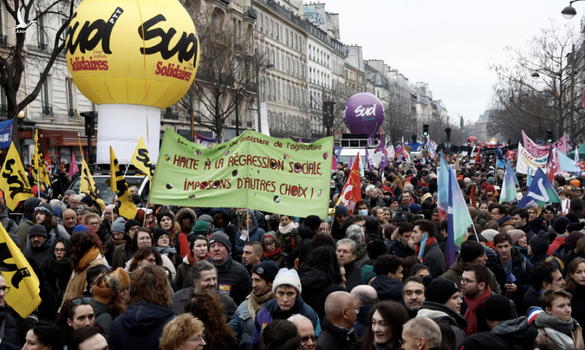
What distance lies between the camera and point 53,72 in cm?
3331

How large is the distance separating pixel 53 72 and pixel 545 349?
33574 millimetres

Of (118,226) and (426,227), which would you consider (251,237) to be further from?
(426,227)

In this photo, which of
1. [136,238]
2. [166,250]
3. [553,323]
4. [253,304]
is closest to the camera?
[553,323]

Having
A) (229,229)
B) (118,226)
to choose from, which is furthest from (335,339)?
(229,229)

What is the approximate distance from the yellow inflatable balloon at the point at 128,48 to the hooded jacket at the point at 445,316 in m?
13.8

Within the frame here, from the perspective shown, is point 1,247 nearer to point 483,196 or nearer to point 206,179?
point 206,179

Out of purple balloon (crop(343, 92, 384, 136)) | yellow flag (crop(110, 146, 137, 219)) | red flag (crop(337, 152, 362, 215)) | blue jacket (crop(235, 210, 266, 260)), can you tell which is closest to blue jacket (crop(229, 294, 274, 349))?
blue jacket (crop(235, 210, 266, 260))

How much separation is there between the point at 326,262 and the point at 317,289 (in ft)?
1.01

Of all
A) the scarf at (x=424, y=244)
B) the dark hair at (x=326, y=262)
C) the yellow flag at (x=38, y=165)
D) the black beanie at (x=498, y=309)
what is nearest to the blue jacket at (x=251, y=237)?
the scarf at (x=424, y=244)

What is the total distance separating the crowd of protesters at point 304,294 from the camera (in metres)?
4.10

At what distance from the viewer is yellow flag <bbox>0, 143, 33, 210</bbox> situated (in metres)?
10.8

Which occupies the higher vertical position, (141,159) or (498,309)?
(141,159)

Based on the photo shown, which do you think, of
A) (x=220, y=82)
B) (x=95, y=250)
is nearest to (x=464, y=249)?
(x=95, y=250)

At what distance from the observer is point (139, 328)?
423 centimetres
